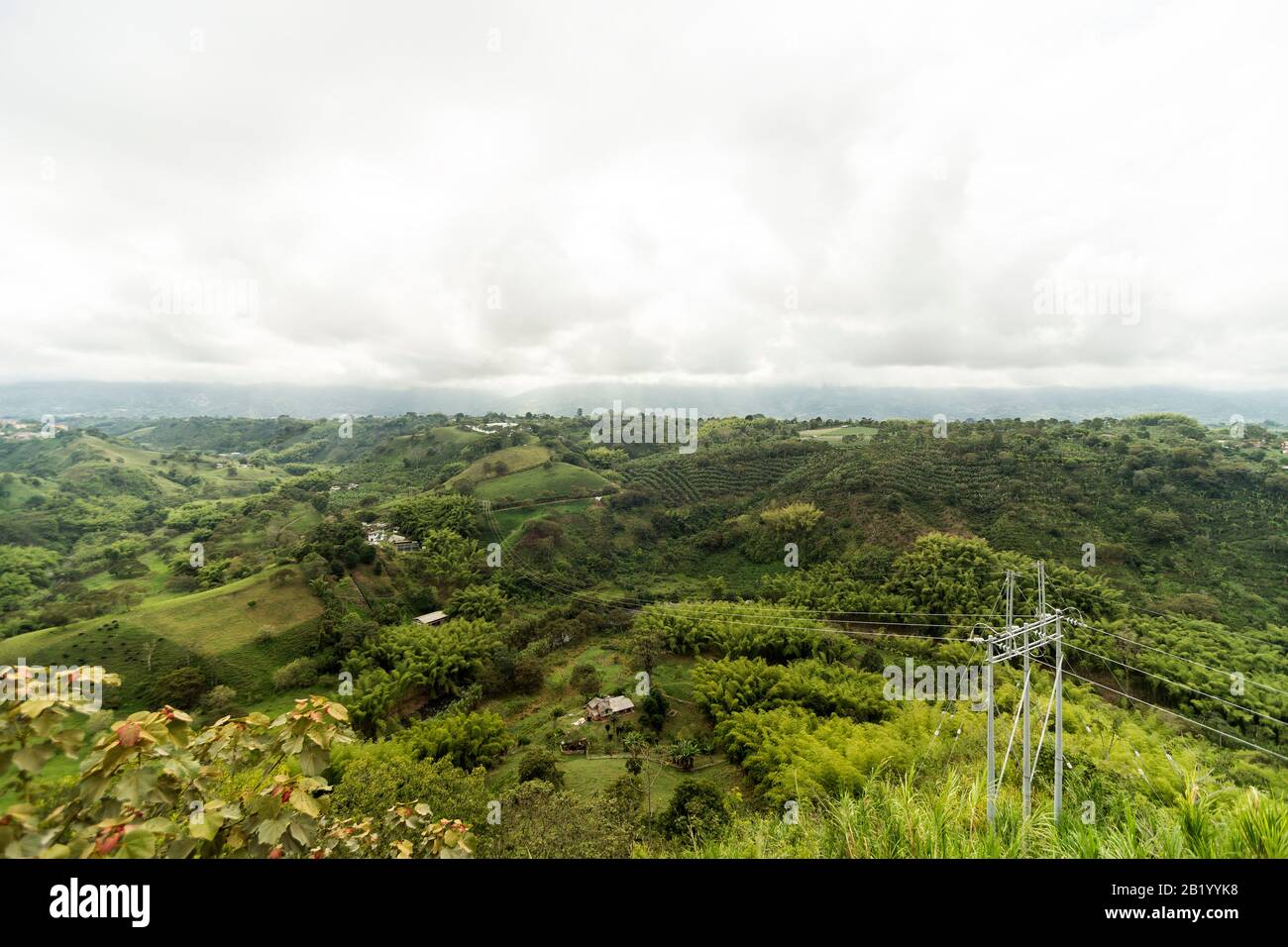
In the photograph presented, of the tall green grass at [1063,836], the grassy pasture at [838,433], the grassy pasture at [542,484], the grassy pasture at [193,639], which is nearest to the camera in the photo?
the tall green grass at [1063,836]

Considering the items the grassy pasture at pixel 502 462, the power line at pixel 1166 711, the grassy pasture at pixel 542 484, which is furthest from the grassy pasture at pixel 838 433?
the power line at pixel 1166 711

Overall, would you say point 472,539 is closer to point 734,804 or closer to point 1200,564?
point 734,804

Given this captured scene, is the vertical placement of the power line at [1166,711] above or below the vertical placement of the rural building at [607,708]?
above

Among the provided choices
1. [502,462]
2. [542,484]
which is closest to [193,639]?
[542,484]

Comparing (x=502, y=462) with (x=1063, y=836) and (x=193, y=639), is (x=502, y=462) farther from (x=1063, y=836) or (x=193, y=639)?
(x=1063, y=836)

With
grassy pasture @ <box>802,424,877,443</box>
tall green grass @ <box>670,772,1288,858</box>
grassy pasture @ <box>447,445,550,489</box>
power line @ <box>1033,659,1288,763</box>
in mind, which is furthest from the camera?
grassy pasture @ <box>802,424,877,443</box>

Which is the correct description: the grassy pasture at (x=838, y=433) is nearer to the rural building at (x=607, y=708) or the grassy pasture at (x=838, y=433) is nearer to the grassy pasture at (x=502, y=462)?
the grassy pasture at (x=502, y=462)

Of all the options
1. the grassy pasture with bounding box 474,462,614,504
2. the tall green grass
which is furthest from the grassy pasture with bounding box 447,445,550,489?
the tall green grass

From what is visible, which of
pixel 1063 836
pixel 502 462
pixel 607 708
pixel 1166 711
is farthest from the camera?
pixel 502 462

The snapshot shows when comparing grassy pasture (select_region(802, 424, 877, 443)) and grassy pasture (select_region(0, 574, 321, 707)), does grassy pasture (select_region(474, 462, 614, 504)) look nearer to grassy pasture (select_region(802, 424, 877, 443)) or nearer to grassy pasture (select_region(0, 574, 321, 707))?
grassy pasture (select_region(0, 574, 321, 707))

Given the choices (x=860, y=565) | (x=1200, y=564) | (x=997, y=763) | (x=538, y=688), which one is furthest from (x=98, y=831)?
(x=1200, y=564)
